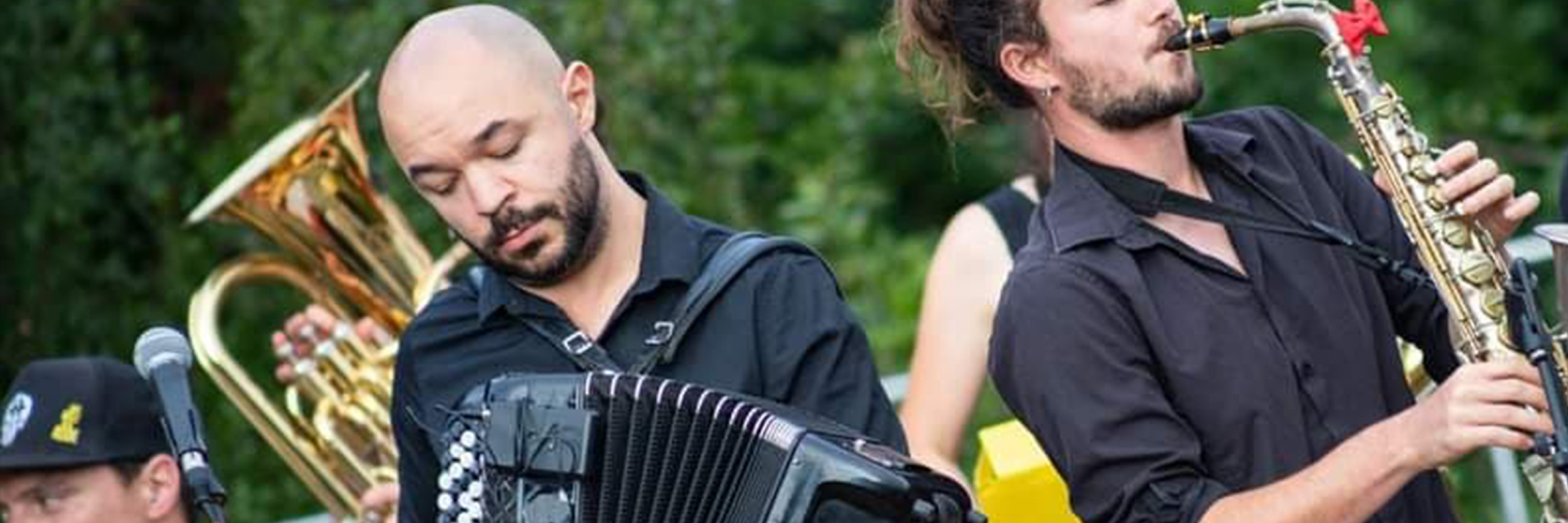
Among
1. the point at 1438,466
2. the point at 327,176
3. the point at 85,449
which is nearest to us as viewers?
the point at 1438,466

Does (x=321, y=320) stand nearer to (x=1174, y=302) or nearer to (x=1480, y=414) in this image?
(x=1174, y=302)

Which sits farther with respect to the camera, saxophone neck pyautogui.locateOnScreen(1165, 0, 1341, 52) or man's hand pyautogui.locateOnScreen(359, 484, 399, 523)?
man's hand pyautogui.locateOnScreen(359, 484, 399, 523)

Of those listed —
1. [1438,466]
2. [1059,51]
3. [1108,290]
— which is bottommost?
[1438,466]

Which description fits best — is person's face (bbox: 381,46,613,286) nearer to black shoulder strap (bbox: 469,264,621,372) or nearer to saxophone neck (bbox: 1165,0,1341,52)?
black shoulder strap (bbox: 469,264,621,372)

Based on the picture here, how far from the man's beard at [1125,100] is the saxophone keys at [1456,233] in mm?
377

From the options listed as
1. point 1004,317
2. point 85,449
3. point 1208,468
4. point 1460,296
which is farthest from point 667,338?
point 85,449

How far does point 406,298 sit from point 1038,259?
7.25 ft

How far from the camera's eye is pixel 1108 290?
4594 mm

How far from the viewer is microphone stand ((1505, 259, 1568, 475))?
420 centimetres

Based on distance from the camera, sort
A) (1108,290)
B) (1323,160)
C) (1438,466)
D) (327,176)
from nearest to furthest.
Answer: (1438,466), (1108,290), (1323,160), (327,176)

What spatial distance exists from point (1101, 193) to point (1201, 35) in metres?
0.28

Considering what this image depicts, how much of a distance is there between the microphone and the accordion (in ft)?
Answer: 1.04

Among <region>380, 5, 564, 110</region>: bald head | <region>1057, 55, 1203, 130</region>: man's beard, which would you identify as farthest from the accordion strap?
<region>1057, 55, 1203, 130</region>: man's beard

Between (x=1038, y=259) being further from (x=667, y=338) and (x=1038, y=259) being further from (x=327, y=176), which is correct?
(x=327, y=176)
